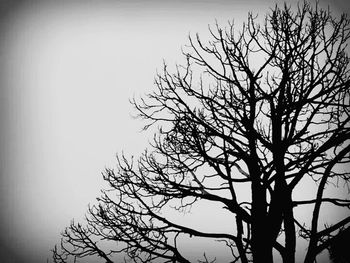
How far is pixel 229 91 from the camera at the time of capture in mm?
10102

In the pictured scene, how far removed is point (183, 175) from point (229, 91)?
7.40 ft

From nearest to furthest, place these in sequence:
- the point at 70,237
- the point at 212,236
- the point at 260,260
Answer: the point at 260,260 < the point at 212,236 < the point at 70,237

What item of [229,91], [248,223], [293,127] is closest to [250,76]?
[229,91]

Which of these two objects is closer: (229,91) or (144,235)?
(144,235)

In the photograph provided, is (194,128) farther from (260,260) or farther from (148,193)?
(260,260)

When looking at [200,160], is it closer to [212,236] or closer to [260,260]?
[212,236]

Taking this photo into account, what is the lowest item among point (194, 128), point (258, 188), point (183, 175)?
point (258, 188)

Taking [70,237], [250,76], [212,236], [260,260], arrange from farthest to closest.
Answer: [70,237]
[250,76]
[212,236]
[260,260]

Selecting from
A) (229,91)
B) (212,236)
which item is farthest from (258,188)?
(229,91)

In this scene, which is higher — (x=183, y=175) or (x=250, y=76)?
(x=250, y=76)

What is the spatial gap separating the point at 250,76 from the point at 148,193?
11.6 feet

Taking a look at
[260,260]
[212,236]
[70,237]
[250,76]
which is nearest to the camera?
[260,260]

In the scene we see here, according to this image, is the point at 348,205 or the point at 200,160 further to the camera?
the point at 200,160

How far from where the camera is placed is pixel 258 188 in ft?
29.5
